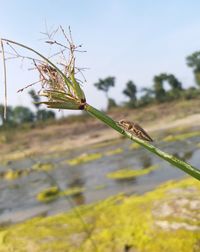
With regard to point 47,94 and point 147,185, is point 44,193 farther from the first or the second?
point 47,94

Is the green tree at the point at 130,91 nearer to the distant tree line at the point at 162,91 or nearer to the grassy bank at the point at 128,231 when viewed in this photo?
the distant tree line at the point at 162,91

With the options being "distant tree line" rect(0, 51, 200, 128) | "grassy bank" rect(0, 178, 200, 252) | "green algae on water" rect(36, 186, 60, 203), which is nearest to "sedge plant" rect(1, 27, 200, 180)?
"grassy bank" rect(0, 178, 200, 252)

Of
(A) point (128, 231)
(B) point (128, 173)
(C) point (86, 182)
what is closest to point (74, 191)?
(C) point (86, 182)

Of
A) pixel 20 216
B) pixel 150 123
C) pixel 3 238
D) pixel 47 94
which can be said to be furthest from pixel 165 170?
pixel 150 123

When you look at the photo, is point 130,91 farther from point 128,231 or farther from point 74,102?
point 74,102

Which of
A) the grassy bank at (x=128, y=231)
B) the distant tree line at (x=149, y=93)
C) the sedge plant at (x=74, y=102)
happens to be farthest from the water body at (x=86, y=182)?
the distant tree line at (x=149, y=93)

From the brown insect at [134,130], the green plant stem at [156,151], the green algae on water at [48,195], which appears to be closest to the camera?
the green plant stem at [156,151]
